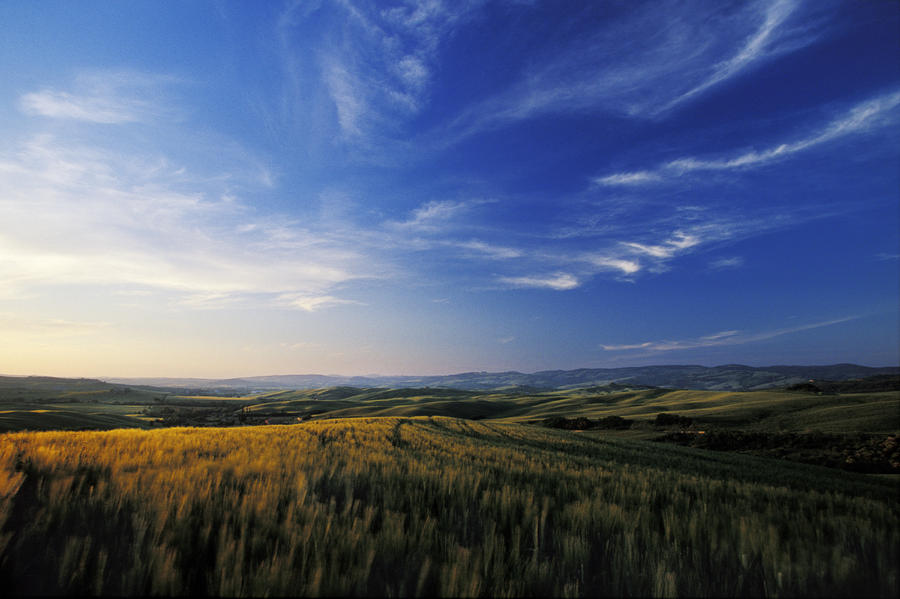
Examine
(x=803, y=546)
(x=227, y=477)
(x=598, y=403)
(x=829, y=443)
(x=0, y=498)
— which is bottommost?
(x=598, y=403)

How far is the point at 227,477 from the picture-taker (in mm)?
4250

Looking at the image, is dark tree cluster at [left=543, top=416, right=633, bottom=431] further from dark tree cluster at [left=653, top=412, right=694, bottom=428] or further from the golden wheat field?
the golden wheat field

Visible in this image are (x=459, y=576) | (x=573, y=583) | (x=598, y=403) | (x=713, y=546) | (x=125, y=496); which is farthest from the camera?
(x=598, y=403)

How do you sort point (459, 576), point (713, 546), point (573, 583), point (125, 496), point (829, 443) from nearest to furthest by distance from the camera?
point (459, 576)
point (573, 583)
point (713, 546)
point (125, 496)
point (829, 443)

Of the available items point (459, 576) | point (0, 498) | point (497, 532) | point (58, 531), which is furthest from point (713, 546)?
point (0, 498)

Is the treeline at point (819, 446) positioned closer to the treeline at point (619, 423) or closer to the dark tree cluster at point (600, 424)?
the treeline at point (619, 423)

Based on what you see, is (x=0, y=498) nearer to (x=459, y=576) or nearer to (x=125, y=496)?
(x=125, y=496)

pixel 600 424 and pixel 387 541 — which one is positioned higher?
pixel 387 541

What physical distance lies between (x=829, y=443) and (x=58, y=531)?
32.4m

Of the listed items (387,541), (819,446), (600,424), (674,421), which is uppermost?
(387,541)

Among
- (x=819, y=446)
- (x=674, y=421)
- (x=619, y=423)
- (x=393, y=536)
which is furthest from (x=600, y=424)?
(x=393, y=536)

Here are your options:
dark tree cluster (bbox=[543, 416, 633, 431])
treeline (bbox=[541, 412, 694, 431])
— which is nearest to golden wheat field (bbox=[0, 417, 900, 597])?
treeline (bbox=[541, 412, 694, 431])

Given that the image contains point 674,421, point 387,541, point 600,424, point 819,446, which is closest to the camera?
point 387,541

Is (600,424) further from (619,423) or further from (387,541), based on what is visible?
(387,541)
